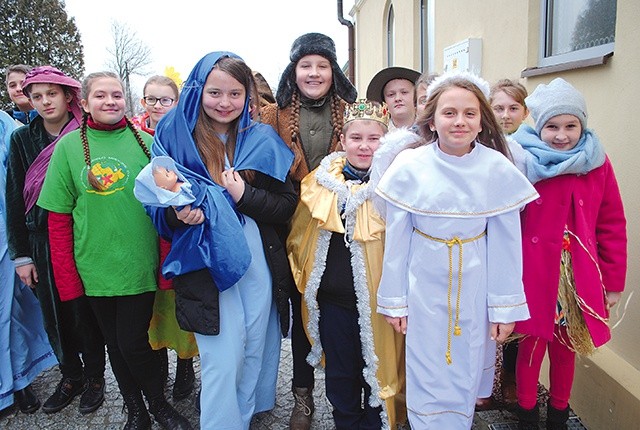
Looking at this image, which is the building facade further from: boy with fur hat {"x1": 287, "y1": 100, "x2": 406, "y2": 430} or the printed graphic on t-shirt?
the printed graphic on t-shirt

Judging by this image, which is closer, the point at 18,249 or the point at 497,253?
the point at 497,253

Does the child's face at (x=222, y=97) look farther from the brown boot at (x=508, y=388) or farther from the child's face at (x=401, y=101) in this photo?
the brown boot at (x=508, y=388)

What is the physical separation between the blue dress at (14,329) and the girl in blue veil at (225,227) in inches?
59.1

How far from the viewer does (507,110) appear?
2949 mm

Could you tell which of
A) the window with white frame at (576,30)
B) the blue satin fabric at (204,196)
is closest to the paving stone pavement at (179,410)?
the blue satin fabric at (204,196)

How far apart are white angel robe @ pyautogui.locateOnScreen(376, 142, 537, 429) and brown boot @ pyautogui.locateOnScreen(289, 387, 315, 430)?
0.79 m

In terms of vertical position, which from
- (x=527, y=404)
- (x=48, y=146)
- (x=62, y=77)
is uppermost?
(x=62, y=77)

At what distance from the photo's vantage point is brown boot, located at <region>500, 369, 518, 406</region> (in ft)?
9.68

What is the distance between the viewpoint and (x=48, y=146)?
9.45 feet

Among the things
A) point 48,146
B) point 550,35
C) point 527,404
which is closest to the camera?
point 527,404

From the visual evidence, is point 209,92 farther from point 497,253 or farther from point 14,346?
point 14,346

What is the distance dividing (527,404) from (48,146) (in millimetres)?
3047

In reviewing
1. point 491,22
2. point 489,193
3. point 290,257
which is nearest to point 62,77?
point 290,257

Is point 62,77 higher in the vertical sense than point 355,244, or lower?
higher
